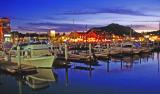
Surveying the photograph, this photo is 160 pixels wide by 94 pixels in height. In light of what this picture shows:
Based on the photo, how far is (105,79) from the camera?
3128 centimetres

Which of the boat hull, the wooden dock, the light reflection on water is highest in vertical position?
the boat hull

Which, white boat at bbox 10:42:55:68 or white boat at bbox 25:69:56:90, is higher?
white boat at bbox 10:42:55:68

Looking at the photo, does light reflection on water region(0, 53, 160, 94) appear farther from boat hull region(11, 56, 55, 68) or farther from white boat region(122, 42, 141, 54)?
white boat region(122, 42, 141, 54)

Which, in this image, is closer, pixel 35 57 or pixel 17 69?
pixel 17 69

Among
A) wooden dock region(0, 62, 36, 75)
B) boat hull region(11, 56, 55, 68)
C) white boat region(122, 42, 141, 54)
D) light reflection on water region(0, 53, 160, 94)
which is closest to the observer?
light reflection on water region(0, 53, 160, 94)

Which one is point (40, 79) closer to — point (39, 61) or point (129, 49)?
point (39, 61)

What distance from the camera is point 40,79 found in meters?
29.9

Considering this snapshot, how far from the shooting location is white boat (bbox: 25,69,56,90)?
27.3 m

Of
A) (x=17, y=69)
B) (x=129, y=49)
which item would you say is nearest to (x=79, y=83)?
(x=17, y=69)

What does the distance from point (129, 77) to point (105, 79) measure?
2.82 m

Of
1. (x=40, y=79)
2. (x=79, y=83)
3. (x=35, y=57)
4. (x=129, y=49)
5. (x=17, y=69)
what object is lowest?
(x=79, y=83)

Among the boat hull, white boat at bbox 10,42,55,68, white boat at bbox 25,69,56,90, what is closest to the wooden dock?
white boat at bbox 25,69,56,90

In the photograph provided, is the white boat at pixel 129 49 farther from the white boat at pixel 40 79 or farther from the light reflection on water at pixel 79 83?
the white boat at pixel 40 79

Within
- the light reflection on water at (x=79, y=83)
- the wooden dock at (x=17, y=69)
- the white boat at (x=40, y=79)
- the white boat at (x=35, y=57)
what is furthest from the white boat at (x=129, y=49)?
the wooden dock at (x=17, y=69)
